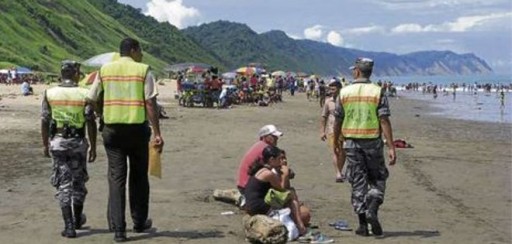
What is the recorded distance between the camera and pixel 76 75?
834cm

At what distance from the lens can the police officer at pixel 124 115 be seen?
25.6ft

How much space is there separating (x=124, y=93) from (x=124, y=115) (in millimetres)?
232

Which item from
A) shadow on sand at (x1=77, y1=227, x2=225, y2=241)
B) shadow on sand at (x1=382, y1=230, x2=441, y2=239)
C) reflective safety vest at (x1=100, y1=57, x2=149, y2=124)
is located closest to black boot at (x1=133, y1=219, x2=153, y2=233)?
shadow on sand at (x1=77, y1=227, x2=225, y2=241)

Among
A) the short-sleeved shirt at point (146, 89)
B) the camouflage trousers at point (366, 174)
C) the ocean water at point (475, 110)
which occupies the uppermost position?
the short-sleeved shirt at point (146, 89)

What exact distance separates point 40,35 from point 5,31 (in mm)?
10240

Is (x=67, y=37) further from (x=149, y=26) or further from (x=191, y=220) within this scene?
(x=191, y=220)

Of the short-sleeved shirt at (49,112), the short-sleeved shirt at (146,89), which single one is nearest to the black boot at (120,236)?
the short-sleeved shirt at (49,112)

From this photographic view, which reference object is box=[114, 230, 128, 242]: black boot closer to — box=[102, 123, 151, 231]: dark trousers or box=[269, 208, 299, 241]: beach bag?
box=[102, 123, 151, 231]: dark trousers

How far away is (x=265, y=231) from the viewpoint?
7.85m

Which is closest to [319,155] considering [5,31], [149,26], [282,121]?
[282,121]

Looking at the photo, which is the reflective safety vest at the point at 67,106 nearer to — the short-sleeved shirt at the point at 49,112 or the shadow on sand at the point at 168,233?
the short-sleeved shirt at the point at 49,112

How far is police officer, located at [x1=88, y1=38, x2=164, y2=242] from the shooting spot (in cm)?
780

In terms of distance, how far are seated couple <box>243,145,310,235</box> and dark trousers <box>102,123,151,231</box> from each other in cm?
122

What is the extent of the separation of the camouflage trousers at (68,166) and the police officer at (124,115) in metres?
0.42
